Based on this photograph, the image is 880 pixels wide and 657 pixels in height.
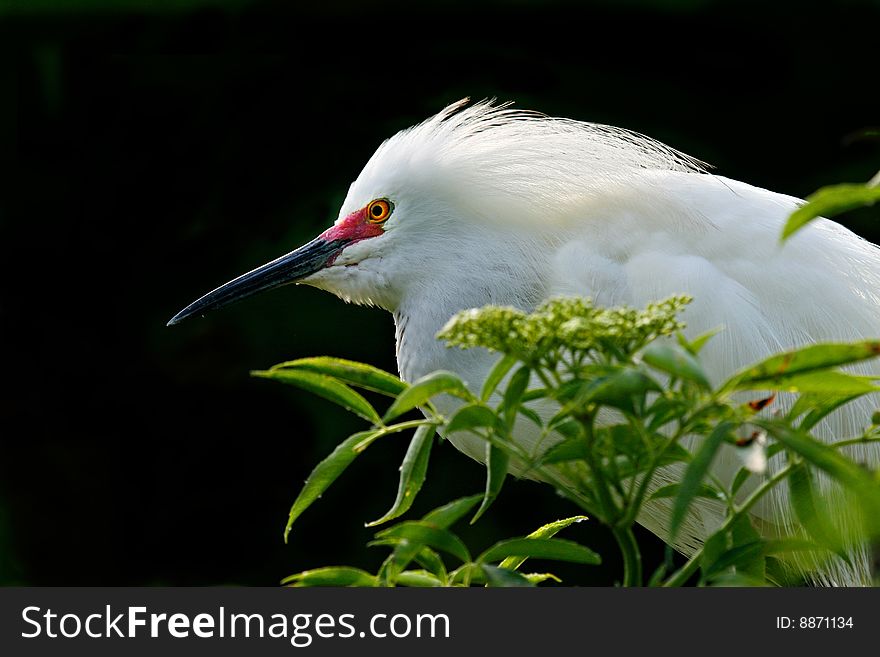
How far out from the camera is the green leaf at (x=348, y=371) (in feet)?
1.88

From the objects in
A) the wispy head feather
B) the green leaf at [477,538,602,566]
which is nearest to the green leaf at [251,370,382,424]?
the green leaf at [477,538,602,566]

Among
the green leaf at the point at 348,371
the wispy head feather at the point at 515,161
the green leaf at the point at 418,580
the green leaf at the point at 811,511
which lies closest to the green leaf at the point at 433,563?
the green leaf at the point at 418,580

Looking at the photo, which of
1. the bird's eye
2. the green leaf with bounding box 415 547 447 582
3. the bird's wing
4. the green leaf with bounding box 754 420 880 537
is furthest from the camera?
the bird's eye

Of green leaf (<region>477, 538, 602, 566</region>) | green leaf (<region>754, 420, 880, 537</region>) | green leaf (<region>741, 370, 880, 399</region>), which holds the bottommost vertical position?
green leaf (<region>477, 538, 602, 566</region>)

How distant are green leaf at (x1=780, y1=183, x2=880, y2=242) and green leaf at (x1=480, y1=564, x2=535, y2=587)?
0.23 m

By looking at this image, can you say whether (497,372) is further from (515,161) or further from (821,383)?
(515,161)

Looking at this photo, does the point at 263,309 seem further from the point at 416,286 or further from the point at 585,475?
the point at 585,475

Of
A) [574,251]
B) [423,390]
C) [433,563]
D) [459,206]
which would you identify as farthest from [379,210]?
[423,390]

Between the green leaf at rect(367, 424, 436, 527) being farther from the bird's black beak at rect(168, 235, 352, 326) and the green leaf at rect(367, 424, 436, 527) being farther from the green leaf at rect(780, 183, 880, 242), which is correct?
the bird's black beak at rect(168, 235, 352, 326)

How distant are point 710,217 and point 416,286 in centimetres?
36

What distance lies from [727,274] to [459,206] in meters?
0.33

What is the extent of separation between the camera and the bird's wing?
119cm

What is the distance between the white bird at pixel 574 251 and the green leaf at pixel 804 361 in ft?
2.33

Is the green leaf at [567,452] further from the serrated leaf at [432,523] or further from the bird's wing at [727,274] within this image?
the bird's wing at [727,274]
